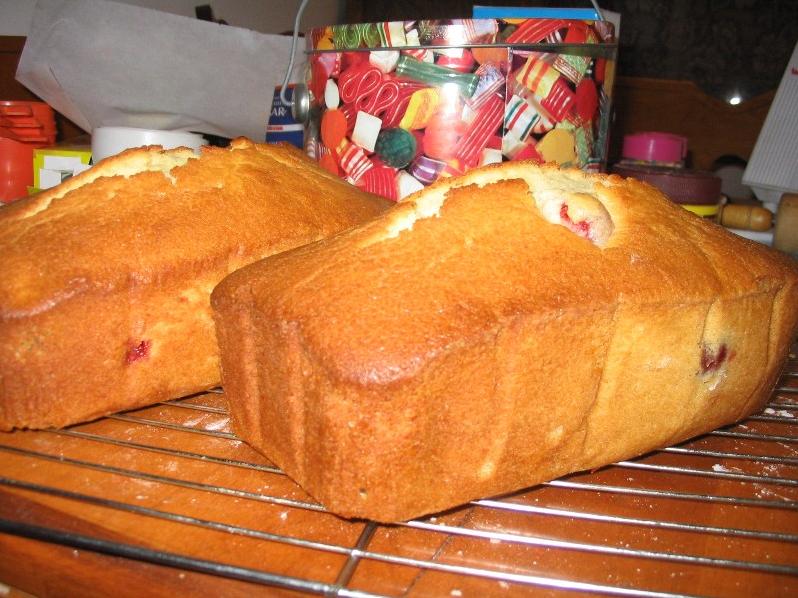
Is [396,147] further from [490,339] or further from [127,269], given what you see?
[490,339]

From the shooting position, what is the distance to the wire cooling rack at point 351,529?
0.66m

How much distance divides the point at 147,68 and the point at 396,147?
3.88 ft

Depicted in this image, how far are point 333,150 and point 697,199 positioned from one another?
1.34 meters

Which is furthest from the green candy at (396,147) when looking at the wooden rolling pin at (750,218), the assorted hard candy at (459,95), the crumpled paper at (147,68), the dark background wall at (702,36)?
the dark background wall at (702,36)

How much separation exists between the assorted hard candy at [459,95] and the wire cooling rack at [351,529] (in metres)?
0.78

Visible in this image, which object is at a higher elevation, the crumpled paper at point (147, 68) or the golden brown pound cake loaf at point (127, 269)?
the crumpled paper at point (147, 68)

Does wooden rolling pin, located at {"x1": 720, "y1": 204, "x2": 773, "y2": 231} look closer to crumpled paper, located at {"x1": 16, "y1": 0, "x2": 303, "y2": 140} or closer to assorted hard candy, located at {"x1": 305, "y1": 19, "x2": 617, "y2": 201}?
assorted hard candy, located at {"x1": 305, "y1": 19, "x2": 617, "y2": 201}

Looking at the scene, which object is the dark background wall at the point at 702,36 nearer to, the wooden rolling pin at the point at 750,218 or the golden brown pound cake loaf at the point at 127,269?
the wooden rolling pin at the point at 750,218

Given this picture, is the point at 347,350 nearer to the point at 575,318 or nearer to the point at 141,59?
the point at 575,318

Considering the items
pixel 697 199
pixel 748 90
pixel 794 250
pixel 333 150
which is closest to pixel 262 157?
pixel 333 150

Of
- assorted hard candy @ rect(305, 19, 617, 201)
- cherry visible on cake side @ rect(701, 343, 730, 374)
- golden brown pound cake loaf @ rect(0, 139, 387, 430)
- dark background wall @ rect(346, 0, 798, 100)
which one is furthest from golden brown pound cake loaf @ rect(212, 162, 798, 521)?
dark background wall @ rect(346, 0, 798, 100)

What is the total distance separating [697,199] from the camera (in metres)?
2.19

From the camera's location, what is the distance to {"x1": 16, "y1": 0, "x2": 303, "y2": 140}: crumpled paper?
204 centimetres

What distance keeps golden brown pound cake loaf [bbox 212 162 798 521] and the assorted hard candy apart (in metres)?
0.46
